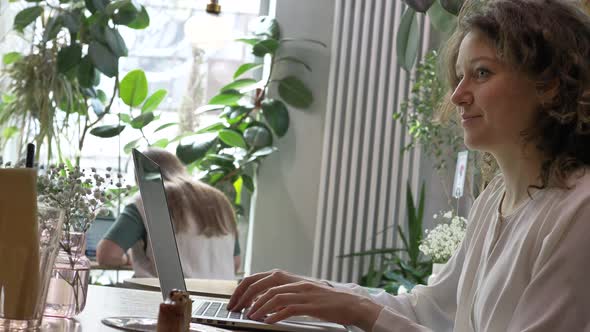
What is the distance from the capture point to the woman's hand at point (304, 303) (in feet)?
5.58

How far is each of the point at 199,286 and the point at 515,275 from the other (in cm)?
121

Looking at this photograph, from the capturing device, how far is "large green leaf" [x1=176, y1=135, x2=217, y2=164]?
18.4 ft

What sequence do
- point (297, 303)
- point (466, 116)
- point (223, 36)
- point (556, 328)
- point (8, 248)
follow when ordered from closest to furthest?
point (8, 248)
point (556, 328)
point (297, 303)
point (466, 116)
point (223, 36)

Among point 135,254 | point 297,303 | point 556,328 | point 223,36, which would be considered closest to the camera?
point 556,328

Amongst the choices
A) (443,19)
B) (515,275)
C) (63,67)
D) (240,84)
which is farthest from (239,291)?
(240,84)

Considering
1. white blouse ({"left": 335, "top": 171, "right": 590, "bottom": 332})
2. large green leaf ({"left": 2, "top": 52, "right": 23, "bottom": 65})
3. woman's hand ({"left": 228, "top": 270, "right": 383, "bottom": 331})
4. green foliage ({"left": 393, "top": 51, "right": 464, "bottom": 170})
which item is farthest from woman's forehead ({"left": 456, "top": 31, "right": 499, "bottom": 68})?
large green leaf ({"left": 2, "top": 52, "right": 23, "bottom": 65})

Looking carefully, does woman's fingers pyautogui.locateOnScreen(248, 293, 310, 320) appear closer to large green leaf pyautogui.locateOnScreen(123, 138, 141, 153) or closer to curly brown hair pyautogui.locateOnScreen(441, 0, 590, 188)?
curly brown hair pyautogui.locateOnScreen(441, 0, 590, 188)

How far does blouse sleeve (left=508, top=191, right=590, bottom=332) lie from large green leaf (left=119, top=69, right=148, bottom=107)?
4493 millimetres

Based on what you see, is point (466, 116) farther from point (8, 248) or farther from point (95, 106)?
point (95, 106)

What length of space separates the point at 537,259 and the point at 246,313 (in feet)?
1.83

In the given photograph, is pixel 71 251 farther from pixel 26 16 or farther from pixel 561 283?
pixel 26 16

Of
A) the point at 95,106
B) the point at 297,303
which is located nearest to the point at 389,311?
the point at 297,303

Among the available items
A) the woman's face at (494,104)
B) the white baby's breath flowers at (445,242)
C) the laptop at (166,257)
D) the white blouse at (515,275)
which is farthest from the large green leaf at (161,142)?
the woman's face at (494,104)

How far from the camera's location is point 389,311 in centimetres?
176
